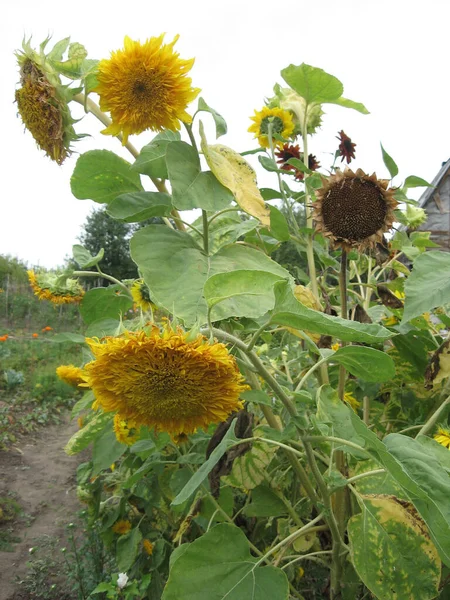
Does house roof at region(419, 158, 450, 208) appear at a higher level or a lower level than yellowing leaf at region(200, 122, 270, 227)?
higher

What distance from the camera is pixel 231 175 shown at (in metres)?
0.66

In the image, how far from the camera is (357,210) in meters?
0.84

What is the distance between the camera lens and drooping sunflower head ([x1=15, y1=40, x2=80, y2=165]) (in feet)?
2.24

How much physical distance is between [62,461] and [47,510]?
2.95 ft

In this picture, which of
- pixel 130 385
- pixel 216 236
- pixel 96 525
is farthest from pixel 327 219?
pixel 96 525

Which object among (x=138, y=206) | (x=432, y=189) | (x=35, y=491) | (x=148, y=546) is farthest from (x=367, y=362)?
(x=432, y=189)

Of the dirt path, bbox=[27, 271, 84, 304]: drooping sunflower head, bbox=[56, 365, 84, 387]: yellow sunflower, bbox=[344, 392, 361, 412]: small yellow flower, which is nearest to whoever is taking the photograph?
bbox=[344, 392, 361, 412]: small yellow flower

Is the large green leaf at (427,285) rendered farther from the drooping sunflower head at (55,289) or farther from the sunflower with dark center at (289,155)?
the drooping sunflower head at (55,289)

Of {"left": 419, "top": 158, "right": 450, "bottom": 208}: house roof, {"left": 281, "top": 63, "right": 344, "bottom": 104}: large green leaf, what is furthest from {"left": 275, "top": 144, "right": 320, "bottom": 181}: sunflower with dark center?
{"left": 419, "top": 158, "right": 450, "bottom": 208}: house roof

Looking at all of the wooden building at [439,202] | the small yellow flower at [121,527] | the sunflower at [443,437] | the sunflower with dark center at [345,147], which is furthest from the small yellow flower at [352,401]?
the wooden building at [439,202]

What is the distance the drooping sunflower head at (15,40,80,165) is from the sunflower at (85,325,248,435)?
301 millimetres

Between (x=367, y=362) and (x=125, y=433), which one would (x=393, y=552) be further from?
→ (x=125, y=433)

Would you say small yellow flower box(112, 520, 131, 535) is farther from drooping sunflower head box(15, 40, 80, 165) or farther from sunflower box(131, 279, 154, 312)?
drooping sunflower head box(15, 40, 80, 165)

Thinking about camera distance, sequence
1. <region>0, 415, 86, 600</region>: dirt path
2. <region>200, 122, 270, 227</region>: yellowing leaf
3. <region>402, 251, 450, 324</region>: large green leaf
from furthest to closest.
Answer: <region>0, 415, 86, 600</region>: dirt path < <region>402, 251, 450, 324</region>: large green leaf < <region>200, 122, 270, 227</region>: yellowing leaf
